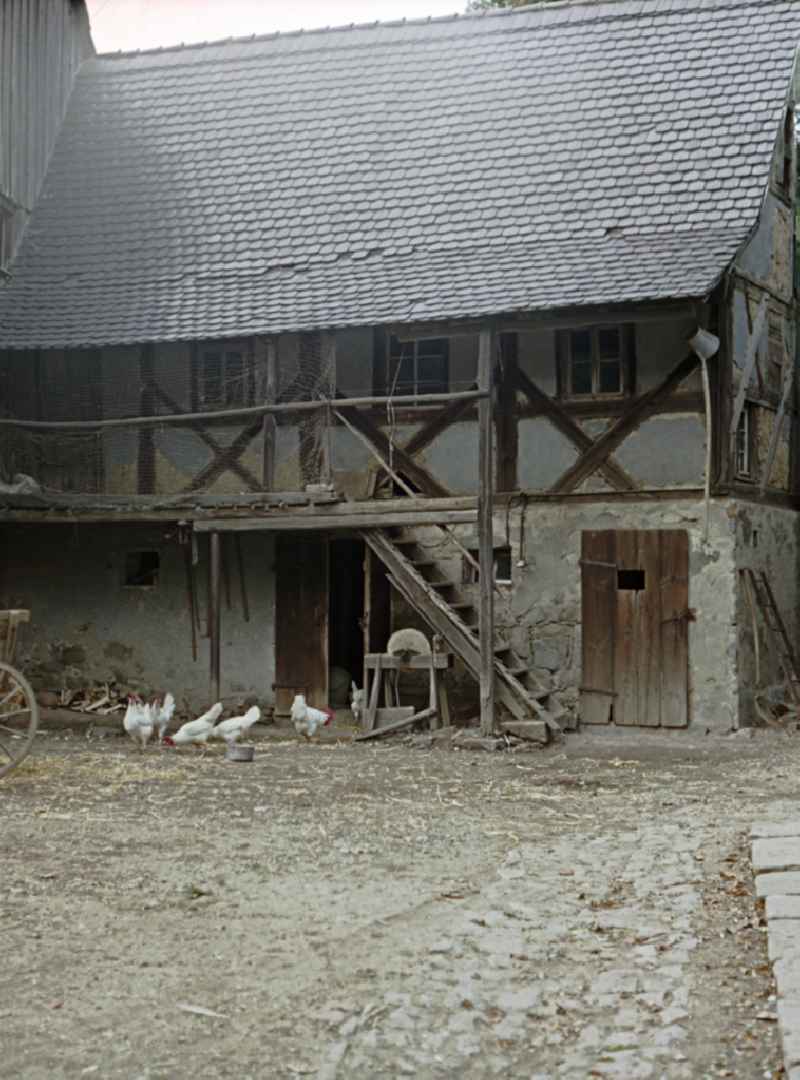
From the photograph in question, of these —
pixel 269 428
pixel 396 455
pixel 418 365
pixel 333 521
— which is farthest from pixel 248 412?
pixel 418 365

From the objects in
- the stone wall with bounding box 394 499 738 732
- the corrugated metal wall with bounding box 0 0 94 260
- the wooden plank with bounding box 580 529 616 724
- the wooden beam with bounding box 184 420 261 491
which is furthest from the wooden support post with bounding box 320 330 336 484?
the corrugated metal wall with bounding box 0 0 94 260

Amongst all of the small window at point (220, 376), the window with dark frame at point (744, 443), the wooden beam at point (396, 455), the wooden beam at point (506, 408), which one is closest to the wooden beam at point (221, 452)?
the small window at point (220, 376)

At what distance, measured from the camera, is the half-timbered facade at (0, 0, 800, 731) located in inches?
626

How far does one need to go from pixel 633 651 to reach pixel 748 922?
9.38m

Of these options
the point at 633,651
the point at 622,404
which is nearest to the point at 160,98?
the point at 622,404

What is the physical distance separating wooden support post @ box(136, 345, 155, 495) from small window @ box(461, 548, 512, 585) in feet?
12.9

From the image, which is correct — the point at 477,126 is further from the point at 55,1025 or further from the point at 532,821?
the point at 55,1025

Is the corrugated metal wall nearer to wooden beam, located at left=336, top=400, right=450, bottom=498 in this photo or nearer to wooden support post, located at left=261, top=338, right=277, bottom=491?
wooden support post, located at left=261, top=338, right=277, bottom=491

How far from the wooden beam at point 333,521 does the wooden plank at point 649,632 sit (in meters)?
1.99

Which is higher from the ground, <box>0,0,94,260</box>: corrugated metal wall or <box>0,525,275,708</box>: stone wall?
<box>0,0,94,260</box>: corrugated metal wall

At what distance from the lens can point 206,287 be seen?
17.4 meters

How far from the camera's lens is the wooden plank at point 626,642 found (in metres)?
16.2

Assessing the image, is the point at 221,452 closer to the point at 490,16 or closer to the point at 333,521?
the point at 333,521

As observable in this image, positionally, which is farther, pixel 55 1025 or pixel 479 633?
pixel 479 633
